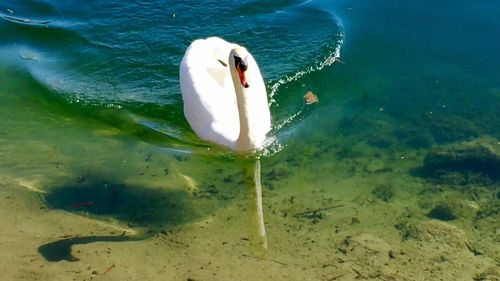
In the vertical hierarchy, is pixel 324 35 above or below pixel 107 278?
above

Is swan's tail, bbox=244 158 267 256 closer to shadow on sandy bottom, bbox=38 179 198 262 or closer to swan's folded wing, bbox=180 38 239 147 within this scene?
swan's folded wing, bbox=180 38 239 147

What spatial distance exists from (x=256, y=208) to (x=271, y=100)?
214 centimetres

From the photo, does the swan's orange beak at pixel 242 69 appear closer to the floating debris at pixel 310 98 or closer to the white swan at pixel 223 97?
the white swan at pixel 223 97

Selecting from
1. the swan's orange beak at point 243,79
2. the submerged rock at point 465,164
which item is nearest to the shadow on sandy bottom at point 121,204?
the swan's orange beak at point 243,79

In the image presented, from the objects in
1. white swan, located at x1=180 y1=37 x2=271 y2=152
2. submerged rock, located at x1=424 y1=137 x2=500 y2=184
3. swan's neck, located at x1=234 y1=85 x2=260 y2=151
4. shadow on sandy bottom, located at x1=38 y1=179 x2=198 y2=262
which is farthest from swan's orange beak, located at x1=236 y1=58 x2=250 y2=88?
submerged rock, located at x1=424 y1=137 x2=500 y2=184

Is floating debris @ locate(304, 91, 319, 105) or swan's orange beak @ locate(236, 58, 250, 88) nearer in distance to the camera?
swan's orange beak @ locate(236, 58, 250, 88)

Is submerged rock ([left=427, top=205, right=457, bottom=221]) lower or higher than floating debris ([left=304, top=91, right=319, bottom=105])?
lower

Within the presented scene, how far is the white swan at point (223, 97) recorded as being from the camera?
7703mm

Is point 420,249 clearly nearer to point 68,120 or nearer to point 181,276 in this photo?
point 181,276

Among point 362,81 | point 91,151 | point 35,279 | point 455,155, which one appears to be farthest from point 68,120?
point 455,155

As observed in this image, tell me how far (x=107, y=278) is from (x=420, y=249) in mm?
2626

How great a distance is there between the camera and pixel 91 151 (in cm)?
830

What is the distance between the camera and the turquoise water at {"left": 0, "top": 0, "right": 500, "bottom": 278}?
761 centimetres

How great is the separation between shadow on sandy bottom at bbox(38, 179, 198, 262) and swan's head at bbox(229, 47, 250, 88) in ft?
3.97
